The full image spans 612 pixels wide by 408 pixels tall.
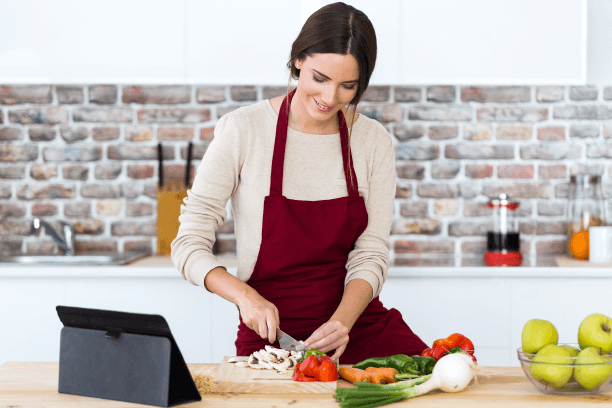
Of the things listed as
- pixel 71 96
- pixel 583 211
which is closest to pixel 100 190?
pixel 71 96

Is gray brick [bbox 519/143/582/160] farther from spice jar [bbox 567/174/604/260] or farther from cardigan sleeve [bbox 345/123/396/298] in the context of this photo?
cardigan sleeve [bbox 345/123/396/298]

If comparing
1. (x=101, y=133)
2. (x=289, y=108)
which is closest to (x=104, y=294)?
(x=101, y=133)

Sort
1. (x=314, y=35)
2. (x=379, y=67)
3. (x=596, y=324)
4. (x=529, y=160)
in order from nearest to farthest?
1. (x=596, y=324)
2. (x=314, y=35)
3. (x=379, y=67)
4. (x=529, y=160)

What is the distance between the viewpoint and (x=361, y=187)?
1.89m

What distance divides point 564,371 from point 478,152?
1982mm

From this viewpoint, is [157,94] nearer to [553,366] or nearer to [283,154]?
[283,154]

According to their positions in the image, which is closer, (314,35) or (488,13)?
(314,35)

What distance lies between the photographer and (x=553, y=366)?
3.87 ft

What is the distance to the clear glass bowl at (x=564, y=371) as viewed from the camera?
1172mm

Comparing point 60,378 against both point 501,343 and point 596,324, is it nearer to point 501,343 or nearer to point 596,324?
point 596,324

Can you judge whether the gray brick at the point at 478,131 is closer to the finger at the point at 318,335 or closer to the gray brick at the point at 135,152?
the gray brick at the point at 135,152

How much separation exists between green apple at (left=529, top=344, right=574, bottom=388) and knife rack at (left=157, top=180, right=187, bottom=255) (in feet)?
6.84

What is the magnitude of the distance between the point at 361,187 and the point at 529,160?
58.2 inches

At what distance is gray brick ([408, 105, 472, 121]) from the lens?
3.05 m
